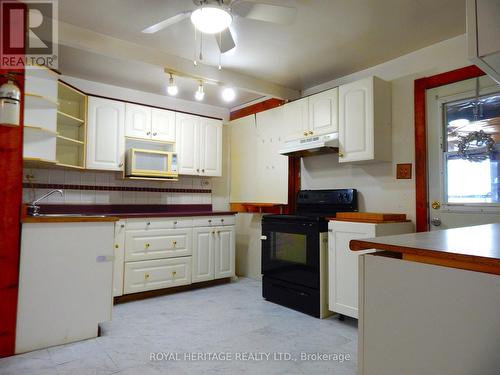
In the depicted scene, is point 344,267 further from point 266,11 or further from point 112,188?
point 112,188

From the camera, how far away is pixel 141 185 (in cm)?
404

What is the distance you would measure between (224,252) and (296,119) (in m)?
1.82

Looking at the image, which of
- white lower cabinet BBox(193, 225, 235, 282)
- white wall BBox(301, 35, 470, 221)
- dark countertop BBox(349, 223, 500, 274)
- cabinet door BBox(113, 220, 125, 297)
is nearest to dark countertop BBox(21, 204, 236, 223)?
cabinet door BBox(113, 220, 125, 297)

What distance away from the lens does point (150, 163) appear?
3.77 meters

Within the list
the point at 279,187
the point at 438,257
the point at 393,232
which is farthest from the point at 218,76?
the point at 438,257

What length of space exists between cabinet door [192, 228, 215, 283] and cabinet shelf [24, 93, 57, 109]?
190cm

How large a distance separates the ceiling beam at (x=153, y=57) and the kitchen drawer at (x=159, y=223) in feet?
5.10

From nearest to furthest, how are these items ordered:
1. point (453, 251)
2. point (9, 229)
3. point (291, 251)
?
point (453, 251), point (9, 229), point (291, 251)

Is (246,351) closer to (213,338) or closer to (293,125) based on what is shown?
(213,338)

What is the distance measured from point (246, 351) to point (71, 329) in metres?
1.26

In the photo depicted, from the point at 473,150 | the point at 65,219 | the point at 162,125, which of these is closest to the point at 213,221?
the point at 162,125

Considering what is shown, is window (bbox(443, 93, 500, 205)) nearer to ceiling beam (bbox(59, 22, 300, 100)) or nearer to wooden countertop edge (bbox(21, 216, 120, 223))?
ceiling beam (bbox(59, 22, 300, 100))

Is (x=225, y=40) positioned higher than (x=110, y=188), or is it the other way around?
(x=225, y=40)

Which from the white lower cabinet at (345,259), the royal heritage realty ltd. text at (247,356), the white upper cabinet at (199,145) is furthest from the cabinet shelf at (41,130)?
the white lower cabinet at (345,259)
